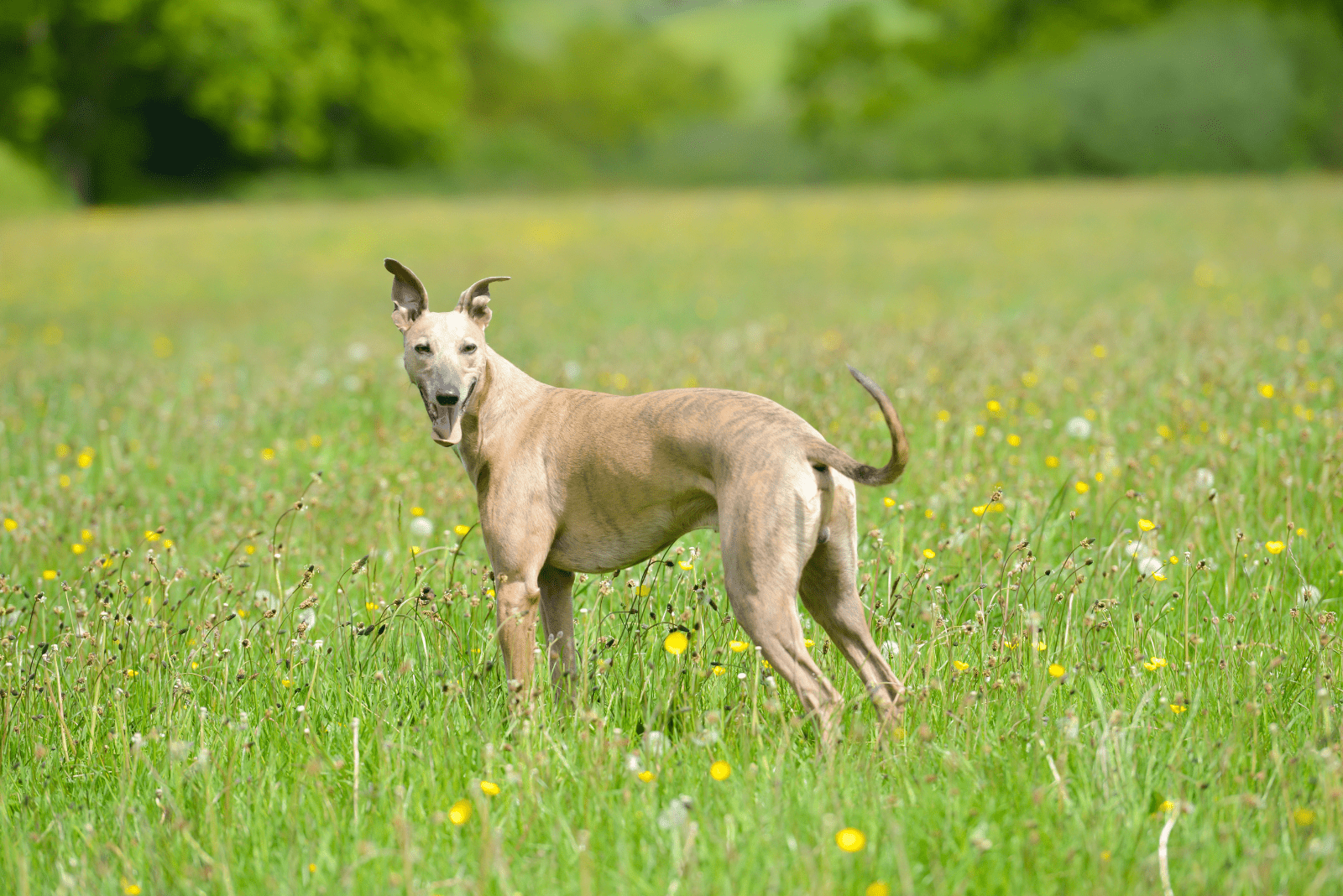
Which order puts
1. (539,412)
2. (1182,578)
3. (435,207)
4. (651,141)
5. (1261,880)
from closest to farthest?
(1261,880)
(539,412)
(1182,578)
(435,207)
(651,141)

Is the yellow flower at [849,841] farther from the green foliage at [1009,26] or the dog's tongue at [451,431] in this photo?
the green foliage at [1009,26]

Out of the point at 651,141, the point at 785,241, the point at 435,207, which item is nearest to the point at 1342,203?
the point at 785,241

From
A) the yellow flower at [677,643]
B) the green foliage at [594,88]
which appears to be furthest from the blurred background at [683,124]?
the yellow flower at [677,643]

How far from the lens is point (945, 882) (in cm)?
228

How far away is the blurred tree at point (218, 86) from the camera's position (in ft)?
110

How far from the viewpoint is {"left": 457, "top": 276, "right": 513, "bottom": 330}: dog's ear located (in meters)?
3.09

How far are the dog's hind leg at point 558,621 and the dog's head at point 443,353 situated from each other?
1.84 ft

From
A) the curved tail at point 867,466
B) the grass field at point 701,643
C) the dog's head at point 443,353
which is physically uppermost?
the dog's head at point 443,353

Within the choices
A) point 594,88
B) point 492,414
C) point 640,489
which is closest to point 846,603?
point 640,489

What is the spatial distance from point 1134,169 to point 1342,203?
56.1 feet

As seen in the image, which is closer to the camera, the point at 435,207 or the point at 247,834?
the point at 247,834

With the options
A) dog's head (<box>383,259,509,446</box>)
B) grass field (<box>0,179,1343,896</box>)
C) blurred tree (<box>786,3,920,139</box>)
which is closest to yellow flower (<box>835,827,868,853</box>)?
grass field (<box>0,179,1343,896</box>)

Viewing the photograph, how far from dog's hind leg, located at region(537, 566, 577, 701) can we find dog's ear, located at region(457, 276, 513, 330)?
29.8 inches

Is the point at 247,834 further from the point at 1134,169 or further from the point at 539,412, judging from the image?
the point at 1134,169
